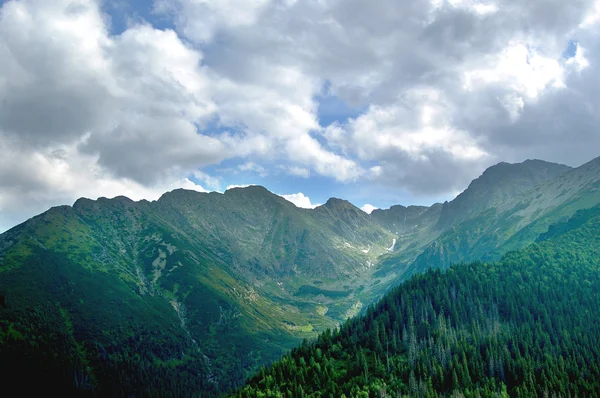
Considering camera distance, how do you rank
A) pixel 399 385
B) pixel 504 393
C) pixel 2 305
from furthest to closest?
pixel 399 385, pixel 504 393, pixel 2 305

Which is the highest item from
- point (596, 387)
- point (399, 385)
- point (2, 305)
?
point (2, 305)

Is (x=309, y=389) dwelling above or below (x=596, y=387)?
above

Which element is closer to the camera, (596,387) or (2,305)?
(2,305)

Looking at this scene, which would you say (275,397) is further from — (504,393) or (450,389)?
(504,393)

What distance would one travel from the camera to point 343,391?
195 meters

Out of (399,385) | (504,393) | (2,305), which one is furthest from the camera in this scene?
(399,385)

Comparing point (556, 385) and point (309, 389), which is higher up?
point (309, 389)

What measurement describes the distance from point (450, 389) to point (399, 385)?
23.4m

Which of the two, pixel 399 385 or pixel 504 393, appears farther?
pixel 399 385

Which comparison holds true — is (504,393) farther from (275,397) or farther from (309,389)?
(275,397)

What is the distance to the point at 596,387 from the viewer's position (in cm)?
18900

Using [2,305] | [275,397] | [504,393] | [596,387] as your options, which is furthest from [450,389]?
[2,305]

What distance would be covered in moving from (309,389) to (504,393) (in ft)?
273

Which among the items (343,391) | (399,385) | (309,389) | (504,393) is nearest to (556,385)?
(504,393)
